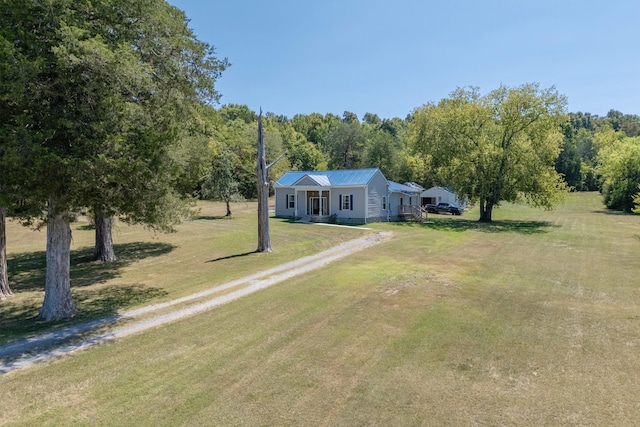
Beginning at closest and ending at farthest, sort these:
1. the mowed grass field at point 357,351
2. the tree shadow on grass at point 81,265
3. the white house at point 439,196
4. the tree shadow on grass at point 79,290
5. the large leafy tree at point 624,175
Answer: the mowed grass field at point 357,351, the tree shadow on grass at point 79,290, the tree shadow on grass at point 81,265, the large leafy tree at point 624,175, the white house at point 439,196

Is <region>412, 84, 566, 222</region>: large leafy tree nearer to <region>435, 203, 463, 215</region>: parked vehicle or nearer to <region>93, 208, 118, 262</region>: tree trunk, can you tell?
<region>435, 203, 463, 215</region>: parked vehicle

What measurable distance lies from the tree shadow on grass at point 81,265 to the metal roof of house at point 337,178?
605 inches

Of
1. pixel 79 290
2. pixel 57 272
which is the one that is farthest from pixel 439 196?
pixel 57 272

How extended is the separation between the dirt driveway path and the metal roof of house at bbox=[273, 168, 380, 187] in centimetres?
1709

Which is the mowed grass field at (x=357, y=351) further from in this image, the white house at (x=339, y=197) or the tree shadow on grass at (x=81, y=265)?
the white house at (x=339, y=197)

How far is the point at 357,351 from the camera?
7.56 meters

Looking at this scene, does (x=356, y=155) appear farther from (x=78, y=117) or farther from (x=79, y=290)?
(x=78, y=117)

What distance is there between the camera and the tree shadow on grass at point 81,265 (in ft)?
45.9

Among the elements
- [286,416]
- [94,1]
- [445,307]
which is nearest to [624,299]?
[445,307]

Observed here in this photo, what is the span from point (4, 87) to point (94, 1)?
3.13 m

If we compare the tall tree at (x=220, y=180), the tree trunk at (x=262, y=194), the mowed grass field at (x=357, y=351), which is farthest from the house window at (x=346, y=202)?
the mowed grass field at (x=357, y=351)

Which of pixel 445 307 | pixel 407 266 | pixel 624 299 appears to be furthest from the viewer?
pixel 407 266

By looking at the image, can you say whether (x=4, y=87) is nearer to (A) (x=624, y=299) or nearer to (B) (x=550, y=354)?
(B) (x=550, y=354)

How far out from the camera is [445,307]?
1030 cm
